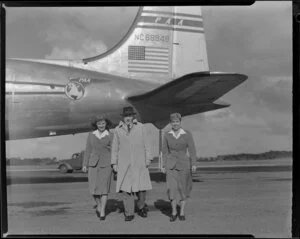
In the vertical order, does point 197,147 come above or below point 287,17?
below

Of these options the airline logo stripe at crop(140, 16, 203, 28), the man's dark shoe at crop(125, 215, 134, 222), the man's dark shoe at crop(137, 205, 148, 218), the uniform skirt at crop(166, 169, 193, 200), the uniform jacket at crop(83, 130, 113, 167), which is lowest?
the man's dark shoe at crop(125, 215, 134, 222)

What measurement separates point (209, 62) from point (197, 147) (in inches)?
33.9

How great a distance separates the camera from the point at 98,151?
406 centimetres

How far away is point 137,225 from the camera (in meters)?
3.66

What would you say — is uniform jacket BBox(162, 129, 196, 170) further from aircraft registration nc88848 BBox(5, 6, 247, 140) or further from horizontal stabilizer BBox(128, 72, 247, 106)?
horizontal stabilizer BBox(128, 72, 247, 106)

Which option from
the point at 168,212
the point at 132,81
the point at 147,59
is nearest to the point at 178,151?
the point at 168,212

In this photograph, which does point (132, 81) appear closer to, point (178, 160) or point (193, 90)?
point (193, 90)

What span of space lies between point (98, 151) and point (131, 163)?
14.4 inches

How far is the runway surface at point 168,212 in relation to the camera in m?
3.53

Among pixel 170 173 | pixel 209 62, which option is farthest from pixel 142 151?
pixel 209 62

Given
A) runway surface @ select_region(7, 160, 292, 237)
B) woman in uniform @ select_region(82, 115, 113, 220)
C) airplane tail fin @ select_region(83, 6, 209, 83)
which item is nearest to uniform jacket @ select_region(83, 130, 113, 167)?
woman in uniform @ select_region(82, 115, 113, 220)

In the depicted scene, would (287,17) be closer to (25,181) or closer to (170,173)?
(170,173)

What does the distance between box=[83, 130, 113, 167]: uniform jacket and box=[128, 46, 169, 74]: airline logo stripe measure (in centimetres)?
118

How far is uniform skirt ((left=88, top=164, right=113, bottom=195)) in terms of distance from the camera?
13.2 feet
